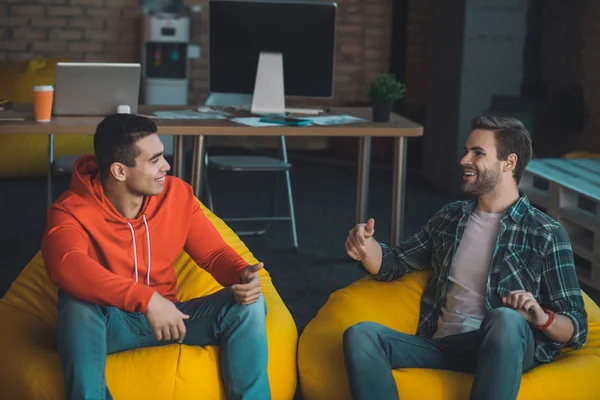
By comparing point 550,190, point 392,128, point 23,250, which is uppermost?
point 392,128

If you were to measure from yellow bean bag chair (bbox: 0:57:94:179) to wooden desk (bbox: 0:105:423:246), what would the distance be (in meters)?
1.53

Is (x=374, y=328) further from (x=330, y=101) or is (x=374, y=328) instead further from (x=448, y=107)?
(x=330, y=101)

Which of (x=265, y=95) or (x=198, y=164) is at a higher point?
(x=265, y=95)

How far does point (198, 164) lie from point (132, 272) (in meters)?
1.66

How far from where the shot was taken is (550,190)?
4672 millimetres

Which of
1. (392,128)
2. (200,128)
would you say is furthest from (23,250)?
(392,128)

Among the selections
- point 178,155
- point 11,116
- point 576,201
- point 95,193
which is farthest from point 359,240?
point 576,201

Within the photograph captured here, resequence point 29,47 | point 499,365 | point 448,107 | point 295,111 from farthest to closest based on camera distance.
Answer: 1. point 29,47
2. point 448,107
3. point 295,111
4. point 499,365

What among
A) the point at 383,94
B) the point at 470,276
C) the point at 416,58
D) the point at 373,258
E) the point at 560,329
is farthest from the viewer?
the point at 416,58

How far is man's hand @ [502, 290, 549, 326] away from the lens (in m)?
2.46

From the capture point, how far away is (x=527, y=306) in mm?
2455

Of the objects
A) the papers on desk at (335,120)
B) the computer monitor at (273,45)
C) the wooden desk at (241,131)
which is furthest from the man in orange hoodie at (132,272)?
the computer monitor at (273,45)

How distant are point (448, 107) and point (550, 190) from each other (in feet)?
6.99

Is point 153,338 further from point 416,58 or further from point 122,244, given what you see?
point 416,58
